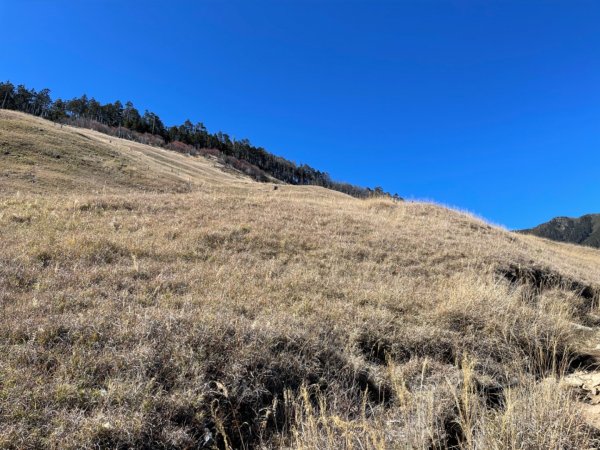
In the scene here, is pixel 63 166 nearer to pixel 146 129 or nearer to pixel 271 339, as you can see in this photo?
pixel 271 339

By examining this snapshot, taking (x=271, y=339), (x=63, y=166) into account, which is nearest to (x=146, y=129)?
(x=63, y=166)

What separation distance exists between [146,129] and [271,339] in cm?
12577

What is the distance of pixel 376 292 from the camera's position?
24.1 ft

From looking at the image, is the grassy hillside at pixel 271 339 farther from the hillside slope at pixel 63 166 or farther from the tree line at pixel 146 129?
the tree line at pixel 146 129

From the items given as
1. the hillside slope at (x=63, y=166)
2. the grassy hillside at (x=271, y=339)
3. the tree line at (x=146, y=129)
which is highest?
the tree line at (x=146, y=129)

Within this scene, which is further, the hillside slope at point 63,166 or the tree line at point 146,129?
the tree line at point 146,129

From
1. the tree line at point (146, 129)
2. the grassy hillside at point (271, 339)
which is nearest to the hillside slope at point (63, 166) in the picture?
the grassy hillside at point (271, 339)

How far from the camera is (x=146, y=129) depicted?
383 feet

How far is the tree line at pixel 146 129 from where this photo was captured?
319ft

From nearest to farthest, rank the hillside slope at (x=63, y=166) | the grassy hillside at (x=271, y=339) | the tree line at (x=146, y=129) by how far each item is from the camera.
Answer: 1. the grassy hillside at (x=271, y=339)
2. the hillside slope at (x=63, y=166)
3. the tree line at (x=146, y=129)

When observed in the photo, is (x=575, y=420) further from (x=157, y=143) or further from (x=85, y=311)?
(x=157, y=143)

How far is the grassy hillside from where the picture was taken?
345 cm

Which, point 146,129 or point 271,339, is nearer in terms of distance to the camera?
point 271,339

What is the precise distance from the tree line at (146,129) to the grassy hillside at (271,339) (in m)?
71.4
